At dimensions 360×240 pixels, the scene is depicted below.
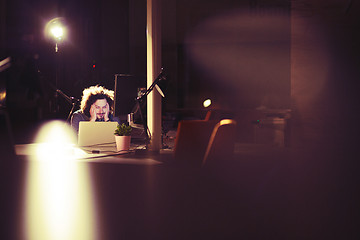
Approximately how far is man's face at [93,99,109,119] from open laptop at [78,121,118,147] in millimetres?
738

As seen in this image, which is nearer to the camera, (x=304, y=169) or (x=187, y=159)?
(x=304, y=169)

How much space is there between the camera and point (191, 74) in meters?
10.1

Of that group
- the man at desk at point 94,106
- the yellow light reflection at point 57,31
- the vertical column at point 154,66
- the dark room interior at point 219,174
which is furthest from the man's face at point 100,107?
the yellow light reflection at point 57,31

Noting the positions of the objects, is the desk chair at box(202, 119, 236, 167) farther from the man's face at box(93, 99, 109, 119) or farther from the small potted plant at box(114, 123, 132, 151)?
the man's face at box(93, 99, 109, 119)

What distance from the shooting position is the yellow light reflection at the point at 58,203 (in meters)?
1.35

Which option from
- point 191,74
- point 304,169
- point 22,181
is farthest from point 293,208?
point 191,74

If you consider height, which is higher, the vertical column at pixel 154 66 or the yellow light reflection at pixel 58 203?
the vertical column at pixel 154 66

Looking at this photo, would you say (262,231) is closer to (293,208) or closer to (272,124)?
(293,208)

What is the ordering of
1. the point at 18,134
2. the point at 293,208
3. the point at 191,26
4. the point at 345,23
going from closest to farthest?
1. the point at 293,208
2. the point at 345,23
3. the point at 18,134
4. the point at 191,26

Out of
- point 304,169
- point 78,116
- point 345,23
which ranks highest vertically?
point 345,23

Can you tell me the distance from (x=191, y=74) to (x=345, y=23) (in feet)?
25.5

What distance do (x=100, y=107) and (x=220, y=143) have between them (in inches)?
90.0

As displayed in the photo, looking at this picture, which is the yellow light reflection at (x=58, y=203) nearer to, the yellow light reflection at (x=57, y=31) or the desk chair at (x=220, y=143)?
the desk chair at (x=220, y=143)

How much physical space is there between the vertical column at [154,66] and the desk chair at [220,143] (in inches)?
62.7
